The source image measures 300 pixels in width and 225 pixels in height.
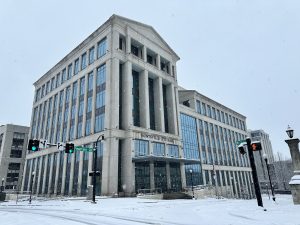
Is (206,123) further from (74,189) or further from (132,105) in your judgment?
(74,189)

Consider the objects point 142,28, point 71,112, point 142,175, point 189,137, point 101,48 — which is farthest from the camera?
point 189,137

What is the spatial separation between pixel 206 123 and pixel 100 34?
141 ft

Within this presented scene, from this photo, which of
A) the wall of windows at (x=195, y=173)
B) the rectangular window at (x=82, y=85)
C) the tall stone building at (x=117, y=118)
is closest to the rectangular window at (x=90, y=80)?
the tall stone building at (x=117, y=118)

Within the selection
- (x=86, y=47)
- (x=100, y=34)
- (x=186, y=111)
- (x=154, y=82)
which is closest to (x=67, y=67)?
(x=86, y=47)

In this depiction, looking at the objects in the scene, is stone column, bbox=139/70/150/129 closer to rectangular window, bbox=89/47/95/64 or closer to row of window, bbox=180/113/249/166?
rectangular window, bbox=89/47/95/64

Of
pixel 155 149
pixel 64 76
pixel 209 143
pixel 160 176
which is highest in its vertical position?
pixel 64 76

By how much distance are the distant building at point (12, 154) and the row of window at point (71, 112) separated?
19251mm

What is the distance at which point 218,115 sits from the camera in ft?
282

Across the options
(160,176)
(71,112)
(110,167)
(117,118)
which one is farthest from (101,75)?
(160,176)

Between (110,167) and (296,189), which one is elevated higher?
(110,167)

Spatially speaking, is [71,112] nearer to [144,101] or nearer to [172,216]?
[144,101]

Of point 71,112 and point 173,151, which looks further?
point 71,112

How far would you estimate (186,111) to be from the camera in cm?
6650

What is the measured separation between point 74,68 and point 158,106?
22980mm
